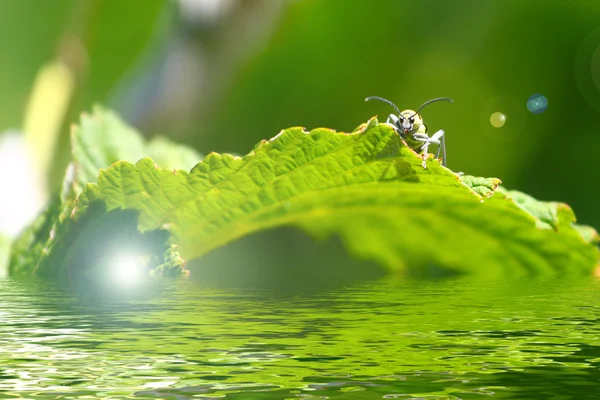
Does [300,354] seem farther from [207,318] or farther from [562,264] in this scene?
[562,264]

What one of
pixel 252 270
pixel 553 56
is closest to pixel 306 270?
pixel 252 270

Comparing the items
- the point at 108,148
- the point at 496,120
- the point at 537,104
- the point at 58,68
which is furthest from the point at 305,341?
the point at 58,68

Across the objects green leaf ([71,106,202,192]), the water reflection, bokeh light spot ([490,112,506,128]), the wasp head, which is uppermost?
bokeh light spot ([490,112,506,128])

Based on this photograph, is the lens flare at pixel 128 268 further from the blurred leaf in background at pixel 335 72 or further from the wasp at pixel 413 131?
the wasp at pixel 413 131

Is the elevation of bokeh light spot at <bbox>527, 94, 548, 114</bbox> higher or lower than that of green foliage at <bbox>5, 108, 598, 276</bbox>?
higher

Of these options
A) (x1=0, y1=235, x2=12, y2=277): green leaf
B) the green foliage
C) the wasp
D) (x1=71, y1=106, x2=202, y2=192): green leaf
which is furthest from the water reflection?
the wasp

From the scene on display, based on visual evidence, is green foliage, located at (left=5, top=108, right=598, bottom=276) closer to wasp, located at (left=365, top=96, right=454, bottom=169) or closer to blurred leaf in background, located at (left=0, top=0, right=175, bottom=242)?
wasp, located at (left=365, top=96, right=454, bottom=169)

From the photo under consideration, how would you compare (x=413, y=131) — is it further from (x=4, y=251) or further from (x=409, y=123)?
(x=4, y=251)
